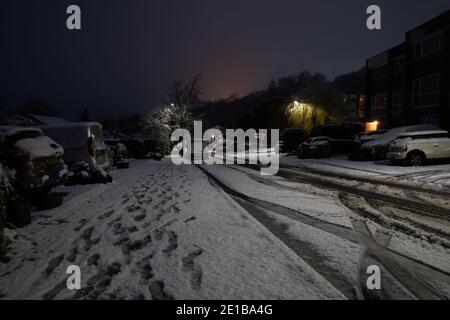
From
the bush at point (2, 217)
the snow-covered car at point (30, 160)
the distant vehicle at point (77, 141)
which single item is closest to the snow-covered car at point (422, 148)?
the distant vehicle at point (77, 141)

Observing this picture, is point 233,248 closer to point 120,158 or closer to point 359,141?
point 120,158

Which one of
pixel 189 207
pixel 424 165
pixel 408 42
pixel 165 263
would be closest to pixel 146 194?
pixel 189 207

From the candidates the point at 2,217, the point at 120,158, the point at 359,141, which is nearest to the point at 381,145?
the point at 359,141

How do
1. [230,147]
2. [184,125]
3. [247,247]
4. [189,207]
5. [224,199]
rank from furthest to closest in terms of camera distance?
[230,147] < [184,125] < [224,199] < [189,207] < [247,247]

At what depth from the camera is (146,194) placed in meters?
7.71

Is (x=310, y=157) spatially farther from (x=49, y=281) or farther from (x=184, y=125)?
(x=49, y=281)

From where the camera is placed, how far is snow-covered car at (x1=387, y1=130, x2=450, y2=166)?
12766mm

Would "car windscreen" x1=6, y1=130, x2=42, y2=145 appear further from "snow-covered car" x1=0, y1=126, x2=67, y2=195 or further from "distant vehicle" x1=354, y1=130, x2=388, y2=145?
"distant vehicle" x1=354, y1=130, x2=388, y2=145

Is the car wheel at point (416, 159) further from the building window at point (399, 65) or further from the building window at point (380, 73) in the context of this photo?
the building window at point (380, 73)

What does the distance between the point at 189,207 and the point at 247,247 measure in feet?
8.35

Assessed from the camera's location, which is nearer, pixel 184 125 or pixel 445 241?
pixel 445 241

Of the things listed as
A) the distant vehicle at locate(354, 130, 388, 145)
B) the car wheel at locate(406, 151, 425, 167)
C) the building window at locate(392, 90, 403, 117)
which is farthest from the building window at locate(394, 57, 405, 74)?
the car wheel at locate(406, 151, 425, 167)

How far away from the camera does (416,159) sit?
13.0 metres

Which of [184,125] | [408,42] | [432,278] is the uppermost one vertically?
[408,42]
